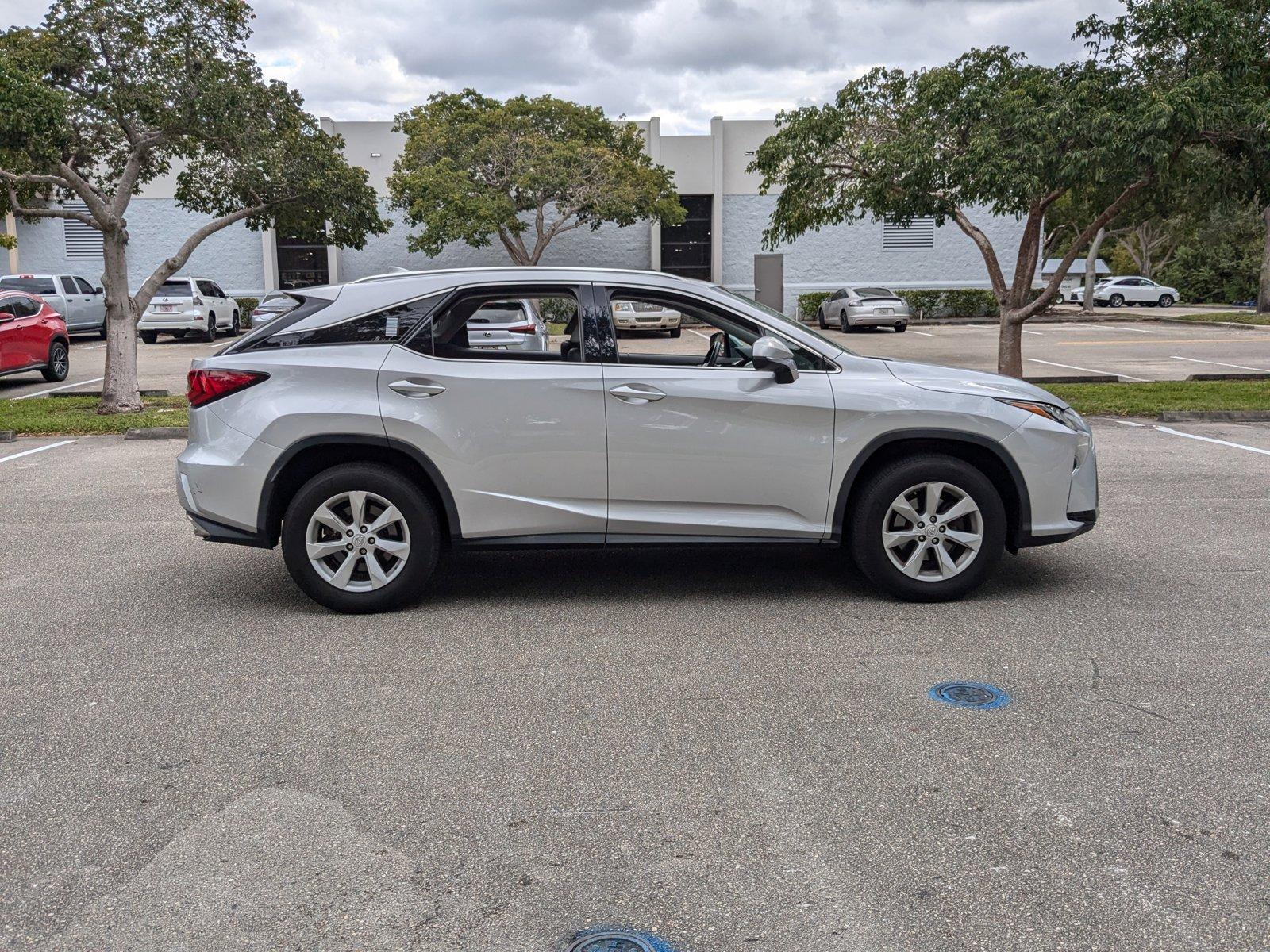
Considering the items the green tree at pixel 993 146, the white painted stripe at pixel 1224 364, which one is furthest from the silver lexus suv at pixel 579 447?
the white painted stripe at pixel 1224 364

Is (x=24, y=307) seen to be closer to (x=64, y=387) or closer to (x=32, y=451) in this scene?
(x=64, y=387)

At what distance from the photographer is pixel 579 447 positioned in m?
5.92

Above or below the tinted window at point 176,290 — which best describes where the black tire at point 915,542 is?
below

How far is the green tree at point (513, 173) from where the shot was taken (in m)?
30.3

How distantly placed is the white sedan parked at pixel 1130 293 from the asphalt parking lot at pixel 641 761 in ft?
160

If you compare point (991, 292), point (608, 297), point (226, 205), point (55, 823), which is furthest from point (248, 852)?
point (991, 292)

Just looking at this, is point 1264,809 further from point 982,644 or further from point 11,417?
point 11,417

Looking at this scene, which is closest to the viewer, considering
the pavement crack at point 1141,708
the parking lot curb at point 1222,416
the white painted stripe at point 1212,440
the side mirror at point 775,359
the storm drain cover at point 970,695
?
the pavement crack at point 1141,708

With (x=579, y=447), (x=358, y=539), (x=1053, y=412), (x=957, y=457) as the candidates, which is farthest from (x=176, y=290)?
(x=1053, y=412)

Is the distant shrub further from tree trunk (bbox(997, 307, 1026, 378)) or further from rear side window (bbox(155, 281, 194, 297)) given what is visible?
tree trunk (bbox(997, 307, 1026, 378))

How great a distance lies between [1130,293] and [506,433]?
51803 mm

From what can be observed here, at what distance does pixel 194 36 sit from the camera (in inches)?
560

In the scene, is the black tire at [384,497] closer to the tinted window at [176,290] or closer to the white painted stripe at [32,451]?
the white painted stripe at [32,451]

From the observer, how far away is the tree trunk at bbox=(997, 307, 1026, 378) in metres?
17.7
